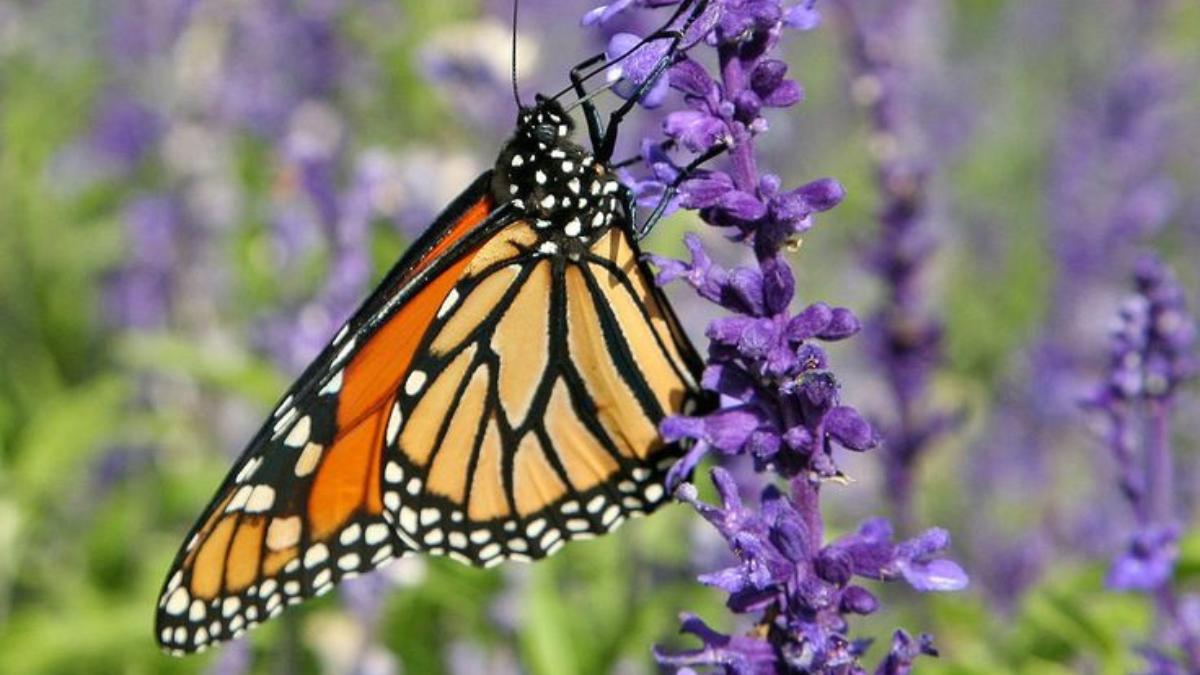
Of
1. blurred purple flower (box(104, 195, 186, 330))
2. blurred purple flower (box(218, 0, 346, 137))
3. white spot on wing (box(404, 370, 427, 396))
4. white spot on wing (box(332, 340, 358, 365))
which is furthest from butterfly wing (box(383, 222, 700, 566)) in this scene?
blurred purple flower (box(218, 0, 346, 137))

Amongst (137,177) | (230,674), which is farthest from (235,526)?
(137,177)

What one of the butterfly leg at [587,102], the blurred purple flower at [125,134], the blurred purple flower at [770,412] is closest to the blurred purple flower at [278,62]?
the blurred purple flower at [125,134]

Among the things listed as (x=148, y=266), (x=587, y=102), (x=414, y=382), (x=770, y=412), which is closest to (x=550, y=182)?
(x=587, y=102)

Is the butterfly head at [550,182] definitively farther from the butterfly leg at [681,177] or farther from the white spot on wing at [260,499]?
the white spot on wing at [260,499]

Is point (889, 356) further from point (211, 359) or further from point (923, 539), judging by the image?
point (923, 539)

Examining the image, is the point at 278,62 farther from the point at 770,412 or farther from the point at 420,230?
the point at 770,412

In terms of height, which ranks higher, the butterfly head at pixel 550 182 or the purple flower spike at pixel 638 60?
the butterfly head at pixel 550 182

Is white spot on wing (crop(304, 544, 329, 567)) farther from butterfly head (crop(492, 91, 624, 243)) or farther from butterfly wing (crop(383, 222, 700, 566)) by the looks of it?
butterfly head (crop(492, 91, 624, 243))
